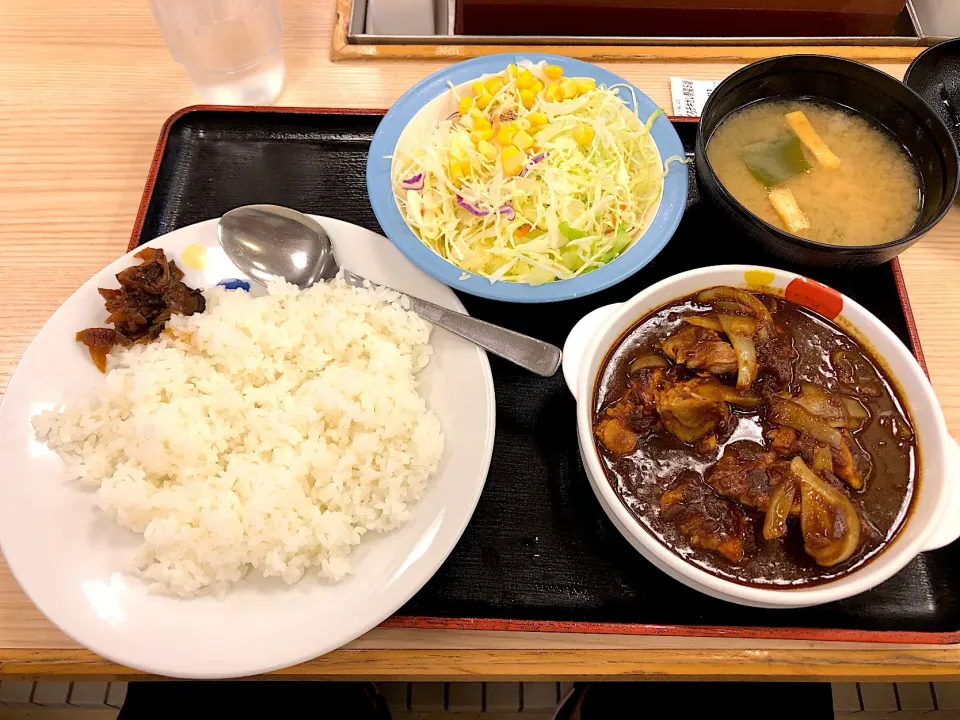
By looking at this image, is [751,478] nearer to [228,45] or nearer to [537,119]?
[537,119]

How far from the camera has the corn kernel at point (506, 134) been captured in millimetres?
2020

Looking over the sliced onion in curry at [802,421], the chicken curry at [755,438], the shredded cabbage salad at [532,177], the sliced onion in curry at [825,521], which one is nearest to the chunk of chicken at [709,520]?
the chicken curry at [755,438]

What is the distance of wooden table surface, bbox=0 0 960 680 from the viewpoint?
57.2 inches

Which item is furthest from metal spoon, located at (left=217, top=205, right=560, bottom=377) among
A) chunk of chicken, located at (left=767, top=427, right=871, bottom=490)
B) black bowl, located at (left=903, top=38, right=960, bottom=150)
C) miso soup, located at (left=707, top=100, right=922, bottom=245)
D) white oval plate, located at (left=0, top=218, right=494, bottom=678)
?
black bowl, located at (left=903, top=38, right=960, bottom=150)

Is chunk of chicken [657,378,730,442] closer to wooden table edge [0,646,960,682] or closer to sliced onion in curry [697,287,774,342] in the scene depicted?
sliced onion in curry [697,287,774,342]

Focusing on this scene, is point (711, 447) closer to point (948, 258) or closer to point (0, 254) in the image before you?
point (948, 258)

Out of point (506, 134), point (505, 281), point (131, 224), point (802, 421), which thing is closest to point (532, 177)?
point (506, 134)

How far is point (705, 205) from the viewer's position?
1866mm

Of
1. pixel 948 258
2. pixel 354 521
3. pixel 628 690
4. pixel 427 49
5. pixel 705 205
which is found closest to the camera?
pixel 354 521

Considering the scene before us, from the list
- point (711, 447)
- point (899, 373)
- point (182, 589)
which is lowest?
point (182, 589)

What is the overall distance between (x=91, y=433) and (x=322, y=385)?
60 centimetres

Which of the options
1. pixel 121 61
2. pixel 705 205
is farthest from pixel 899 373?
pixel 121 61

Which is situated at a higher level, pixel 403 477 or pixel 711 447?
pixel 711 447

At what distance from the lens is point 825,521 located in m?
1.28
